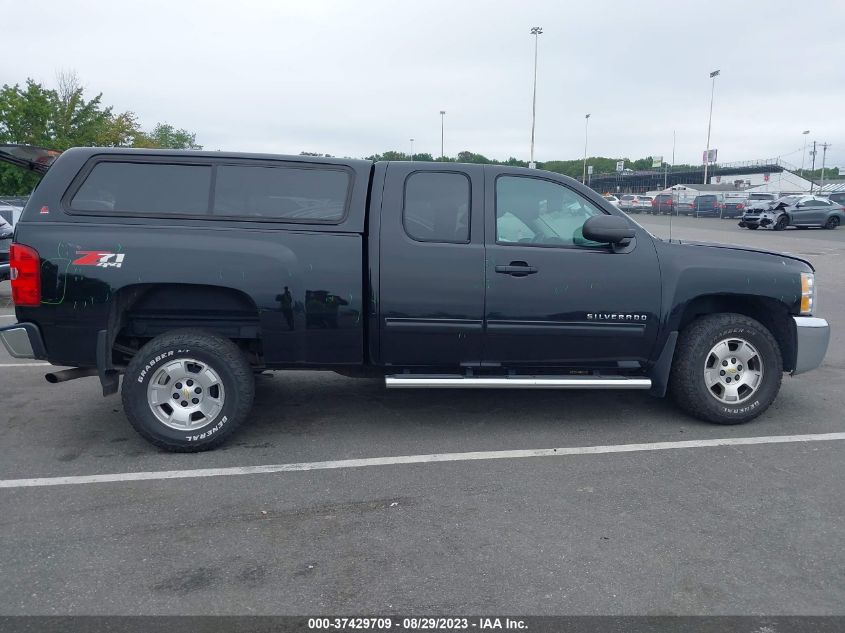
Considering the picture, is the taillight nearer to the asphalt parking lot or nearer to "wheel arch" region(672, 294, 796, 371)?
the asphalt parking lot

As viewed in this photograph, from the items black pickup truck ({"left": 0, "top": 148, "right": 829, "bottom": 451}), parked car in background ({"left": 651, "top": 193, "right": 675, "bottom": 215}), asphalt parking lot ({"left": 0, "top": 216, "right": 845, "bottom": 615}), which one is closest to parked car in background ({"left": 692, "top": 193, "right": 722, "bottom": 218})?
parked car in background ({"left": 651, "top": 193, "right": 675, "bottom": 215})

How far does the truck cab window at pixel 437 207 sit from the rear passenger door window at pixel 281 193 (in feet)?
1.50

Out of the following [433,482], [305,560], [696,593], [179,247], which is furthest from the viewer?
[179,247]

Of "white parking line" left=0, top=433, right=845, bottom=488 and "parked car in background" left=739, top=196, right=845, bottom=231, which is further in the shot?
"parked car in background" left=739, top=196, right=845, bottom=231

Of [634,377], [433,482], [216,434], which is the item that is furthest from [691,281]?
[216,434]

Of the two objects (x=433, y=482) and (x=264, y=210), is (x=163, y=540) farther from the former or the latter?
(x=264, y=210)

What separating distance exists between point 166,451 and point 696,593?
336cm

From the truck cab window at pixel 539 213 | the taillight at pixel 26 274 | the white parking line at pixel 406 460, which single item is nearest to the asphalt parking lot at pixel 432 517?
the white parking line at pixel 406 460

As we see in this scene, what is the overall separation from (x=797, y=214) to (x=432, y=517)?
108 ft

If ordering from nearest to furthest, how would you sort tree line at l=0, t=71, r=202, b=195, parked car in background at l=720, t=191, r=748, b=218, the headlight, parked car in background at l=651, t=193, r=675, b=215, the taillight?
the taillight, the headlight, parked car in background at l=651, t=193, r=675, b=215, tree line at l=0, t=71, r=202, b=195, parked car in background at l=720, t=191, r=748, b=218

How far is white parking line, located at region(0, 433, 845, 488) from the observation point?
172 inches

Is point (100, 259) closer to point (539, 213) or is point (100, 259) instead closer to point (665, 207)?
point (539, 213)

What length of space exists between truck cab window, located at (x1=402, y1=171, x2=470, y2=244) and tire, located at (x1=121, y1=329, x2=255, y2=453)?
1501 mm

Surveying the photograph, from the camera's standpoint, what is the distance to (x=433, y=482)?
14.3 ft
